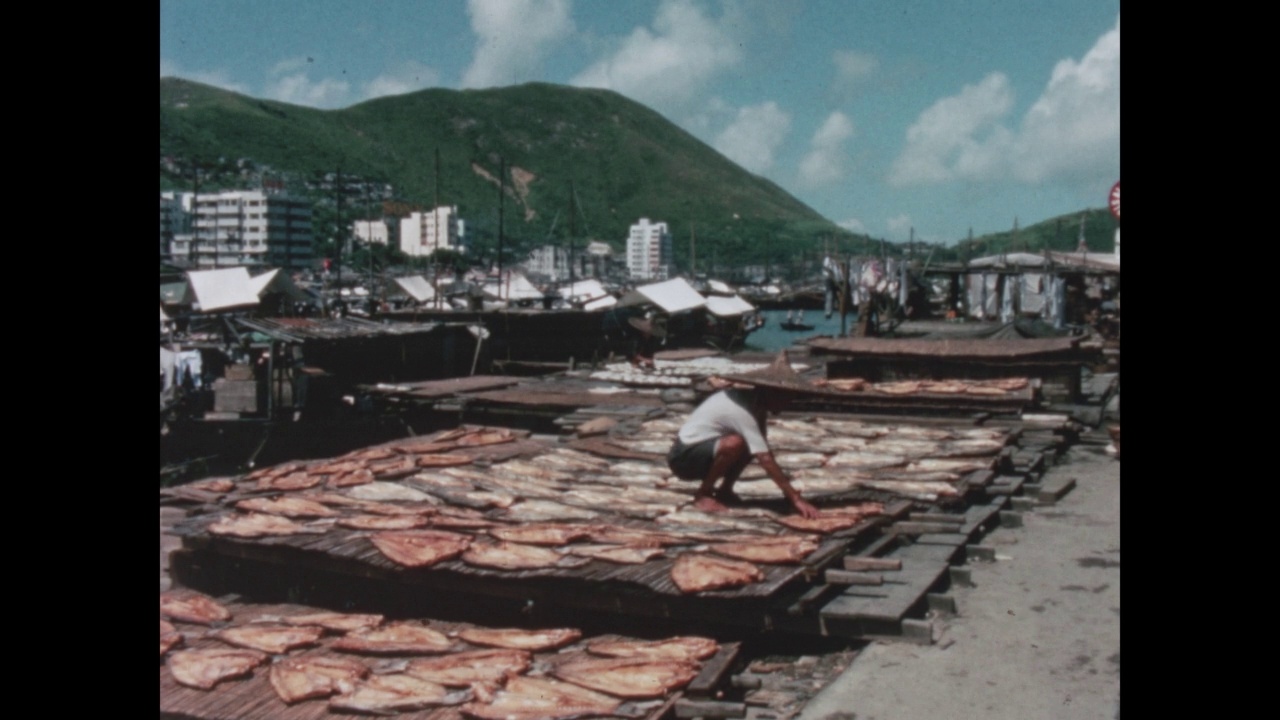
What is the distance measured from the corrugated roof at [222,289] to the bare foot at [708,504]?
2060 centimetres

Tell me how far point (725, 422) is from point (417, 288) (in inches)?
1345

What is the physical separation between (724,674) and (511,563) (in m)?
1.69

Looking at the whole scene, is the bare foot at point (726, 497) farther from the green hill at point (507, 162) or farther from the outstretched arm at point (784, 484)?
the green hill at point (507, 162)

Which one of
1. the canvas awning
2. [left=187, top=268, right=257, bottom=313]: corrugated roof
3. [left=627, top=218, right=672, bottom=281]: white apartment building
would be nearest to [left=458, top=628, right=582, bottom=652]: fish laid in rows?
[left=187, top=268, right=257, bottom=313]: corrugated roof

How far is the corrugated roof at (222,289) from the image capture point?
25.0 metres

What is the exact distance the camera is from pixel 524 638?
229 inches

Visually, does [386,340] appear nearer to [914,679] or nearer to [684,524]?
[684,524]

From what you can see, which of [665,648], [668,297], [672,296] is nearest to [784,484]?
[665,648]

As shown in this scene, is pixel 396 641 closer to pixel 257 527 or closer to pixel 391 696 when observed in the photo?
pixel 391 696

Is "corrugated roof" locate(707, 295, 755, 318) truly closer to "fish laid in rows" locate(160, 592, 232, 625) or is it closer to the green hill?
"fish laid in rows" locate(160, 592, 232, 625)

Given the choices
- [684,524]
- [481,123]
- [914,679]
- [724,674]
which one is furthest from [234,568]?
[481,123]

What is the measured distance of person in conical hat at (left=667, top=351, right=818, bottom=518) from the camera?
7.68m

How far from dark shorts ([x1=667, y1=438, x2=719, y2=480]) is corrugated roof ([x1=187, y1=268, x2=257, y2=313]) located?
798 inches

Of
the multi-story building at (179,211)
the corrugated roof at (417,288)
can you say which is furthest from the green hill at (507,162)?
the corrugated roof at (417,288)
